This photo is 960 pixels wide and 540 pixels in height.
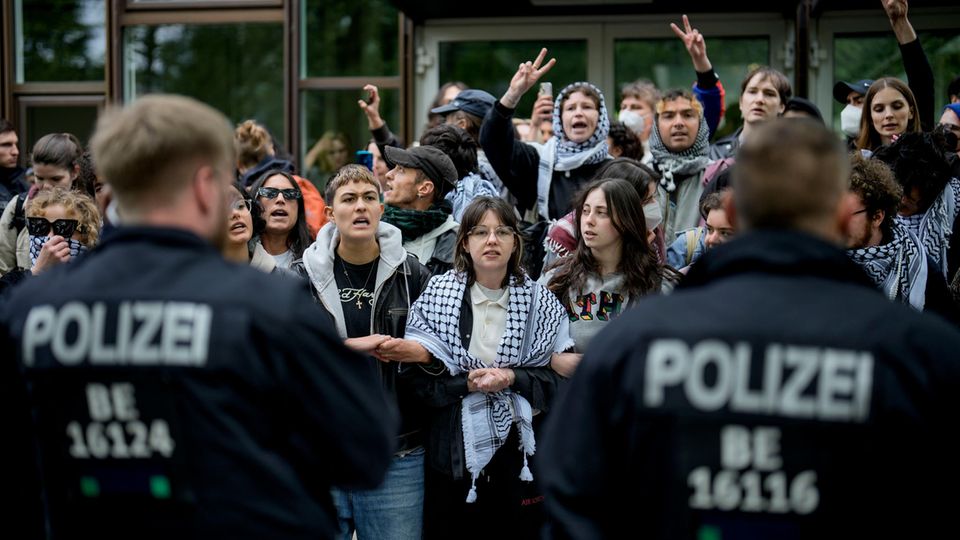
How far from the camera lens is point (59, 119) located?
31.7ft

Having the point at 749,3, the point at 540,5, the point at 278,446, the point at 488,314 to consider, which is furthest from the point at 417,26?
the point at 278,446

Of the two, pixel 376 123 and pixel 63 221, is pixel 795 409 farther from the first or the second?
pixel 376 123

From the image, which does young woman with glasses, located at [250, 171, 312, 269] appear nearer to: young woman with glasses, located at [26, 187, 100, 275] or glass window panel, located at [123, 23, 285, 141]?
young woman with glasses, located at [26, 187, 100, 275]

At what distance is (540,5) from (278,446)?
6.67 m

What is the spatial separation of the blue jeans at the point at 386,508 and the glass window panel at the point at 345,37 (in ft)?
18.1

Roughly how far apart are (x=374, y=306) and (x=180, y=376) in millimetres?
2241

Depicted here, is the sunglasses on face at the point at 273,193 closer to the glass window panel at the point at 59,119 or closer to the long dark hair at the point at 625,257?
the long dark hair at the point at 625,257

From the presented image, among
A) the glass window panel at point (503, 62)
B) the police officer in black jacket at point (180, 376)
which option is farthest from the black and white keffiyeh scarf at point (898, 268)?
the glass window panel at point (503, 62)

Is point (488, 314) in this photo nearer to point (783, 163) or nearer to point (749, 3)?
point (783, 163)

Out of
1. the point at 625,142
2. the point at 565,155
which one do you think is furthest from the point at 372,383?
the point at 625,142

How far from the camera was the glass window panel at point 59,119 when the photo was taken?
31.6 feet

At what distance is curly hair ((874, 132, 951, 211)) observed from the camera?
5.34 meters

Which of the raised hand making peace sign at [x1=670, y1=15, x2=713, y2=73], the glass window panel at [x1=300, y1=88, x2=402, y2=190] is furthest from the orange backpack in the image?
the glass window panel at [x1=300, y1=88, x2=402, y2=190]

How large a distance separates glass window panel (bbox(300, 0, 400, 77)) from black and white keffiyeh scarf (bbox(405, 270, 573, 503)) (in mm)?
5053
